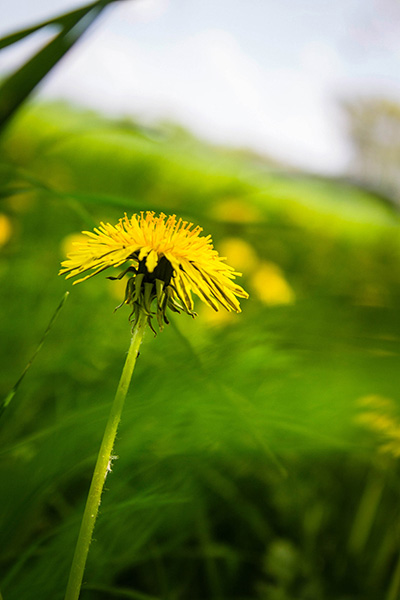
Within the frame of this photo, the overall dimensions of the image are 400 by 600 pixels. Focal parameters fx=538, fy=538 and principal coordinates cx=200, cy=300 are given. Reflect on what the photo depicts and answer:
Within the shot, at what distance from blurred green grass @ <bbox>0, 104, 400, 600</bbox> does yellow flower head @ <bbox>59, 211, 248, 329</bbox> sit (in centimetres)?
4

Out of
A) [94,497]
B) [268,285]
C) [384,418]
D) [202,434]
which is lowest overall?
[94,497]

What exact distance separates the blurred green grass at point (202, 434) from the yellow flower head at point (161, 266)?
0.15ft

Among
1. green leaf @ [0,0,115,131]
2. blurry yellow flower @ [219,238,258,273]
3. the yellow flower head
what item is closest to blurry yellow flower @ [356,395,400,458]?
the yellow flower head

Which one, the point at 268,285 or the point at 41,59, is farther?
the point at 268,285

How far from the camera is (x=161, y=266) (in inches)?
10.6

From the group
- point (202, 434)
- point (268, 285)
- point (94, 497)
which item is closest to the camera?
point (94, 497)

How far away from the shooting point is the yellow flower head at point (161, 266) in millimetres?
260

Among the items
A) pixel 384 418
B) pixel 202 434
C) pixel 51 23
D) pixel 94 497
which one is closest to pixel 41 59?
pixel 51 23

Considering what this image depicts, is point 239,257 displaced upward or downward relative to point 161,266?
upward

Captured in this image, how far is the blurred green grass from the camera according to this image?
34cm

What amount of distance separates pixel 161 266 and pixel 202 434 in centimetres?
24

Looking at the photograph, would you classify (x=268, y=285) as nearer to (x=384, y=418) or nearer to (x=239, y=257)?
(x=239, y=257)

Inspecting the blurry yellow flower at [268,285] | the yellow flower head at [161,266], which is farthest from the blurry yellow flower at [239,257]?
the yellow flower head at [161,266]

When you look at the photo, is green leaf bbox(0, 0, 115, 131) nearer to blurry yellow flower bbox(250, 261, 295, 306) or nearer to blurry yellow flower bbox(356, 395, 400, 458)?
blurry yellow flower bbox(356, 395, 400, 458)
